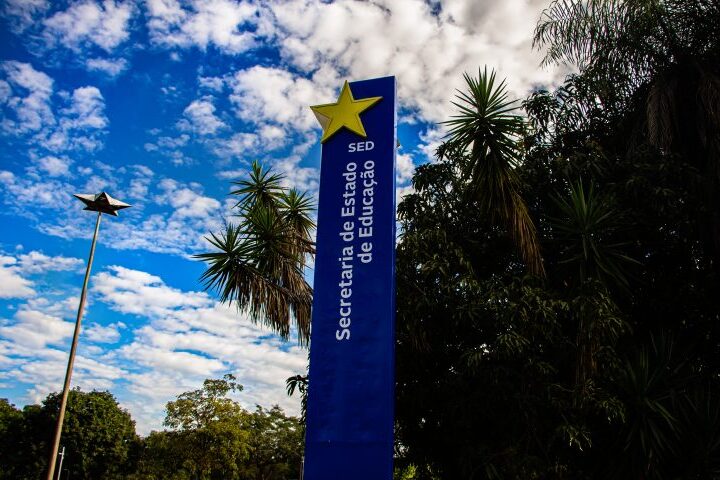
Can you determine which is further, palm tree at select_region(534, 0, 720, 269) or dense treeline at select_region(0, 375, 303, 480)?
dense treeline at select_region(0, 375, 303, 480)

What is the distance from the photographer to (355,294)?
7883 mm

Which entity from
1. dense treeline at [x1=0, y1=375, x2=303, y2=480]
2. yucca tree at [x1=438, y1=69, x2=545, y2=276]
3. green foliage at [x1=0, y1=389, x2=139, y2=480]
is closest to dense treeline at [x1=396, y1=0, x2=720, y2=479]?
yucca tree at [x1=438, y1=69, x2=545, y2=276]

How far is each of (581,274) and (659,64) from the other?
234 inches

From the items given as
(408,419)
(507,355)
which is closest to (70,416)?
(408,419)

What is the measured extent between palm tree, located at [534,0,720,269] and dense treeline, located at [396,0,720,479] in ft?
0.12

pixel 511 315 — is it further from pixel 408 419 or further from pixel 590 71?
pixel 590 71

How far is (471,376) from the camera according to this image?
1027 cm

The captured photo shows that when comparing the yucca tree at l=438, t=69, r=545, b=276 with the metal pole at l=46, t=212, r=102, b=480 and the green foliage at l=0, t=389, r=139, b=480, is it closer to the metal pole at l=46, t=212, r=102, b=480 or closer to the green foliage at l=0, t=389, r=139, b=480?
the metal pole at l=46, t=212, r=102, b=480

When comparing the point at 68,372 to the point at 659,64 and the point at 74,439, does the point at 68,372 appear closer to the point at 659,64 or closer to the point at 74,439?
the point at 659,64

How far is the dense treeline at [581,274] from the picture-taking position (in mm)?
9609

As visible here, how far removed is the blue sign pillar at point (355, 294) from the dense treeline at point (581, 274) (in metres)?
2.21

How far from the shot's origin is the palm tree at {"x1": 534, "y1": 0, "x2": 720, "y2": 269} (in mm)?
11422

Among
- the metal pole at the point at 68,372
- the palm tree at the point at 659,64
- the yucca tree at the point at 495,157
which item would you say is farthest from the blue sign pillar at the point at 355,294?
the metal pole at the point at 68,372

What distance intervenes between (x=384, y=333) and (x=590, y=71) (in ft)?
28.2
